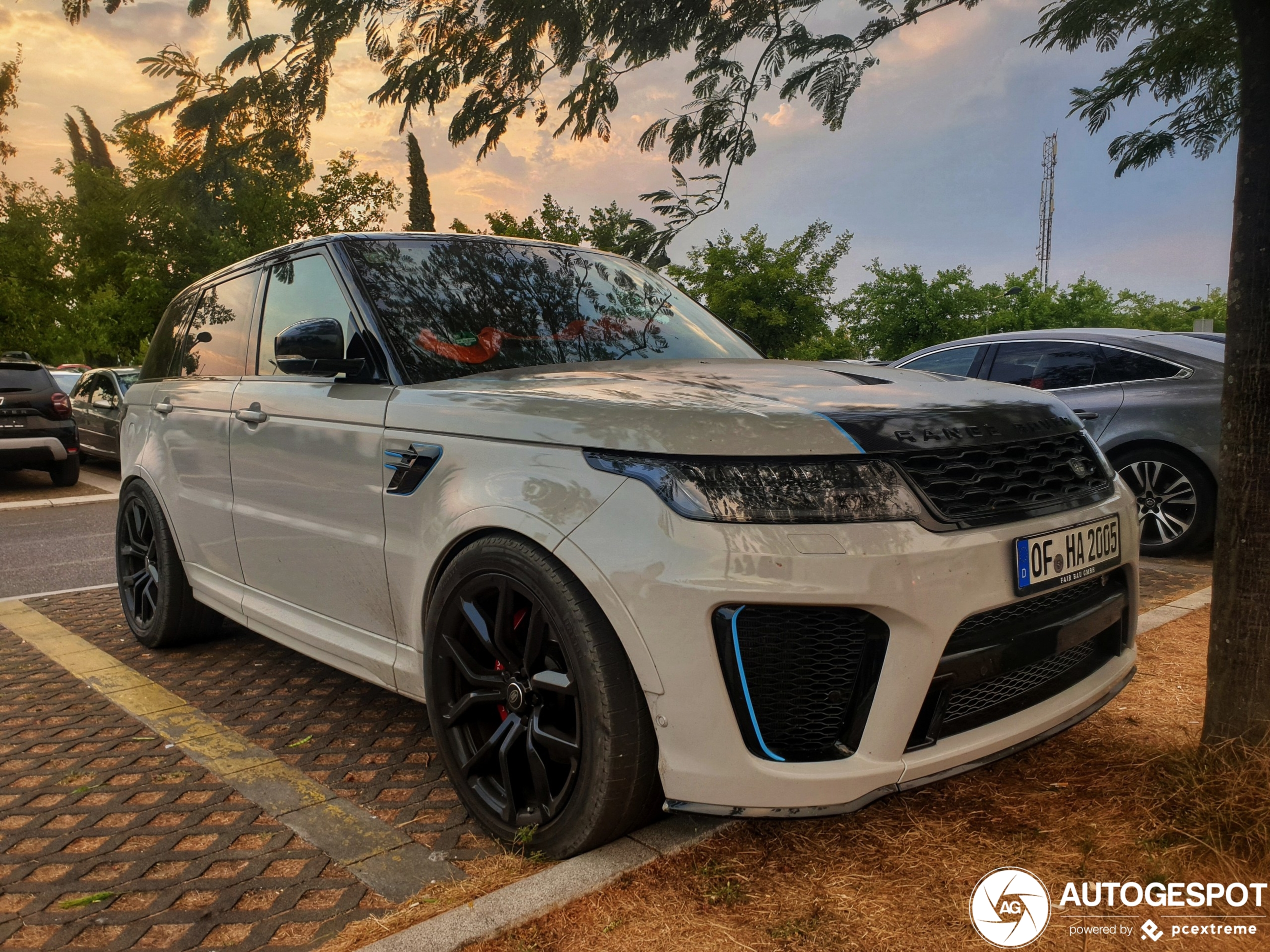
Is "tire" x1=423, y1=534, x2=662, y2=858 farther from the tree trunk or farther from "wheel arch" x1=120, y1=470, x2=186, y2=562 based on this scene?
"wheel arch" x1=120, y1=470, x2=186, y2=562

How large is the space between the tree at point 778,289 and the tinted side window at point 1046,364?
40.5 m

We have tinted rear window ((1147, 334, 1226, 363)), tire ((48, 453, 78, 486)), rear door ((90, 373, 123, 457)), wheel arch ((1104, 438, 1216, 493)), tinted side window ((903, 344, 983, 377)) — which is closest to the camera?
wheel arch ((1104, 438, 1216, 493))

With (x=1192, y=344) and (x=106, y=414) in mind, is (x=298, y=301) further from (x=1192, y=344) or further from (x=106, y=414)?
(x=106, y=414)

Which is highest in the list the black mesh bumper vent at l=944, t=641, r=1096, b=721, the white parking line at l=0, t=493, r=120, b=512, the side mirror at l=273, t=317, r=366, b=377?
the side mirror at l=273, t=317, r=366, b=377

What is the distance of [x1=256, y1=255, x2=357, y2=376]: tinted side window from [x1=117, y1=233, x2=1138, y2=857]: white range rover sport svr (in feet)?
0.09

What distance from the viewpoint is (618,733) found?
7.40ft

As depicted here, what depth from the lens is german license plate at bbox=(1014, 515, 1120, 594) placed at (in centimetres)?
227

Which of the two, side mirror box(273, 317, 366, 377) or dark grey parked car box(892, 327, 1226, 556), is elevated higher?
side mirror box(273, 317, 366, 377)

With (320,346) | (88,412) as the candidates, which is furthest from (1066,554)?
(88,412)

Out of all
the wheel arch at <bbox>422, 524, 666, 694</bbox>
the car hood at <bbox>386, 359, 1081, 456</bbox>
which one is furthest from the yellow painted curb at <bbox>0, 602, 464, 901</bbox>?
the car hood at <bbox>386, 359, 1081, 456</bbox>

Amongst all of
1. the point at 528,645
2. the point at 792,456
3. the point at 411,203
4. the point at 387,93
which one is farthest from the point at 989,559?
the point at 411,203

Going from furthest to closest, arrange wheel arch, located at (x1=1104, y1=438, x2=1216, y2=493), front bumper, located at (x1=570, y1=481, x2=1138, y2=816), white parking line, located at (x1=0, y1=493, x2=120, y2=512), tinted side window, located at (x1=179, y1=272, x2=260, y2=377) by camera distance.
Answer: white parking line, located at (x1=0, y1=493, x2=120, y2=512), wheel arch, located at (x1=1104, y1=438, x2=1216, y2=493), tinted side window, located at (x1=179, y1=272, x2=260, y2=377), front bumper, located at (x1=570, y1=481, x2=1138, y2=816)

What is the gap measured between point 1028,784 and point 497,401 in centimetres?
196

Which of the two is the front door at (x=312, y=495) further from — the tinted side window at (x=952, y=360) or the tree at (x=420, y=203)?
the tree at (x=420, y=203)
